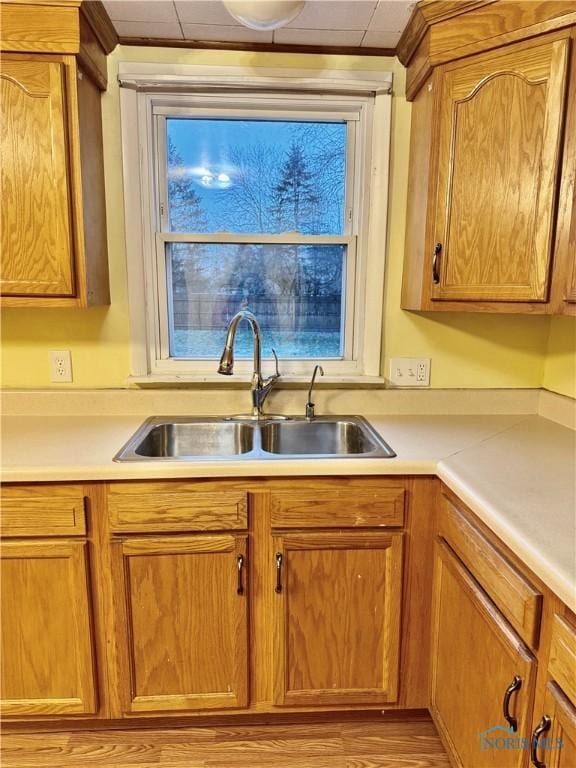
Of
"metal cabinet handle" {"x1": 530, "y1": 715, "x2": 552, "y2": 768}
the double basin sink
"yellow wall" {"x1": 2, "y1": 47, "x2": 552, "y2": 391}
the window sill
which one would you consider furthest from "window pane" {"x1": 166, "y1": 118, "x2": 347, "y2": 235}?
"metal cabinet handle" {"x1": 530, "y1": 715, "x2": 552, "y2": 768}

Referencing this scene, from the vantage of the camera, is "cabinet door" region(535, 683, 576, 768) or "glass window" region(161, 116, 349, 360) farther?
"glass window" region(161, 116, 349, 360)

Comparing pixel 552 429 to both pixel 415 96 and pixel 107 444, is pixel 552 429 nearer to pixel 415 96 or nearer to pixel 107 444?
pixel 415 96

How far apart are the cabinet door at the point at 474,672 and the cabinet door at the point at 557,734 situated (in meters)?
0.06

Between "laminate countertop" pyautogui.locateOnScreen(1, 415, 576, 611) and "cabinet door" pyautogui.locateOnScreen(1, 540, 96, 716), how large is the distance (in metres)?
0.25

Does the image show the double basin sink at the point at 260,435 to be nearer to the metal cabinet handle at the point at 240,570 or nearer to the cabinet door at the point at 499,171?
the metal cabinet handle at the point at 240,570

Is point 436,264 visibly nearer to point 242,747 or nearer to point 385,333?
point 385,333

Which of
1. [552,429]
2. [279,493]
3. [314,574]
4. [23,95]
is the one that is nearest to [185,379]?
[279,493]

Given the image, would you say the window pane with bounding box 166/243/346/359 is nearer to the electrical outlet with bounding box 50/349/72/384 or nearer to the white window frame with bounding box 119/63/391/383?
the white window frame with bounding box 119/63/391/383

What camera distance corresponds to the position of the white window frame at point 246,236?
1.75 m

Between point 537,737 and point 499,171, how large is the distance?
1.45 meters

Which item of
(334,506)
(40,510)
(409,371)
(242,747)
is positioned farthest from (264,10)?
(242,747)

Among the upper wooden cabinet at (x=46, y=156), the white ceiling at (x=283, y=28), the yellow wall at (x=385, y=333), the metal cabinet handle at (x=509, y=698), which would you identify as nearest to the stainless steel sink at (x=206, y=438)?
the yellow wall at (x=385, y=333)

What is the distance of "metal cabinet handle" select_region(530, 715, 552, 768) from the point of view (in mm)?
914

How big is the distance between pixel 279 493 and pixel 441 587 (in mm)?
545
